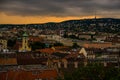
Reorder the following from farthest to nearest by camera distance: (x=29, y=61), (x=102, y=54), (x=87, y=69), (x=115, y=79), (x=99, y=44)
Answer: (x=99, y=44)
(x=102, y=54)
(x=29, y=61)
(x=87, y=69)
(x=115, y=79)

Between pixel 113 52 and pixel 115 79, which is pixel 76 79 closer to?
pixel 115 79

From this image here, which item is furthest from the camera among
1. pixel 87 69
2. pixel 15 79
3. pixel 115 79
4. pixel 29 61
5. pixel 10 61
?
pixel 29 61

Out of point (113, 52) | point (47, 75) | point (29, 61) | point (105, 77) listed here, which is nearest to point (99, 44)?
point (113, 52)

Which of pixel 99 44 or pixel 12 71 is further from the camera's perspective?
pixel 99 44

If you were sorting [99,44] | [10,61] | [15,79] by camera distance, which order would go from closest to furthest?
1. [15,79]
2. [10,61]
3. [99,44]

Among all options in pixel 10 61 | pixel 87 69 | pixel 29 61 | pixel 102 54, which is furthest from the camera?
pixel 102 54

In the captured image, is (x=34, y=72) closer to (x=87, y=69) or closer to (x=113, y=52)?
(x=87, y=69)

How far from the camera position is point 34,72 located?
3547 centimetres

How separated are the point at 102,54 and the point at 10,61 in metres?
31.2

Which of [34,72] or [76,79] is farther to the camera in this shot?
[34,72]

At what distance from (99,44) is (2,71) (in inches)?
3184

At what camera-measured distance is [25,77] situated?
34562mm

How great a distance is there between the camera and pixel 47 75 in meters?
35.7

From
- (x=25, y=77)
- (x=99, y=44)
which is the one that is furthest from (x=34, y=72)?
(x=99, y=44)
